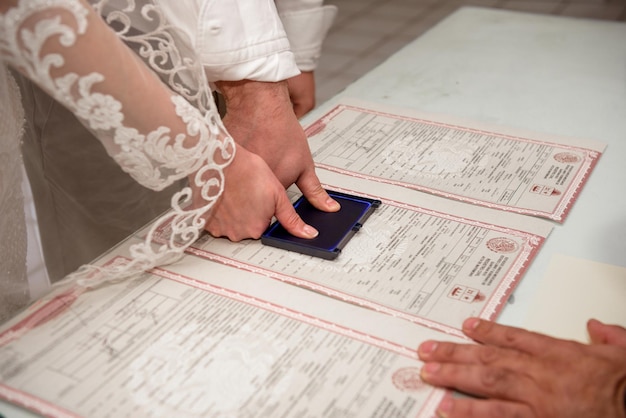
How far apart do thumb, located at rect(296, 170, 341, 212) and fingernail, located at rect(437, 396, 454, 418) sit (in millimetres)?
321

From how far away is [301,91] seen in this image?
3.97ft

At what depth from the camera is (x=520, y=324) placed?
613 mm

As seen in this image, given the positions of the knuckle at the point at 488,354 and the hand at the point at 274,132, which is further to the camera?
the hand at the point at 274,132

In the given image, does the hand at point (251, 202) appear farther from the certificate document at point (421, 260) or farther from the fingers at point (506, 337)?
the fingers at point (506, 337)

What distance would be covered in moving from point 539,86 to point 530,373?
2.43 feet

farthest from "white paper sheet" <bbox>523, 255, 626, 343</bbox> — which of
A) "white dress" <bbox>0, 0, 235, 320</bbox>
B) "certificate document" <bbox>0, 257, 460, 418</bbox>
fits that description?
"white dress" <bbox>0, 0, 235, 320</bbox>

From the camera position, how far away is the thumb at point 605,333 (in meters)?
0.56

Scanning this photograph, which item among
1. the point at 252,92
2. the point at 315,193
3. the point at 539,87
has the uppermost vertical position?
the point at 252,92

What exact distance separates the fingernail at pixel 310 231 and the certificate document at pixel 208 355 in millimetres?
85

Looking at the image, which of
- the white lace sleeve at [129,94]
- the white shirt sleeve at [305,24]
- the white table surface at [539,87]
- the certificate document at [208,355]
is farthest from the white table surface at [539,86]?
the white lace sleeve at [129,94]

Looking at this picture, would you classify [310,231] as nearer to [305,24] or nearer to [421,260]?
[421,260]

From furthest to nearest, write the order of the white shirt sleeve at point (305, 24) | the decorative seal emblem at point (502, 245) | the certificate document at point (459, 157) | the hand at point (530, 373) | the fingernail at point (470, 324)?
the white shirt sleeve at point (305, 24) → the certificate document at point (459, 157) → the decorative seal emblem at point (502, 245) → the fingernail at point (470, 324) → the hand at point (530, 373)

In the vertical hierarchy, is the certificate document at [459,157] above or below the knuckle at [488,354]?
below

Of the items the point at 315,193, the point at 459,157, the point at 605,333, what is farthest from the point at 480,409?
the point at 459,157
